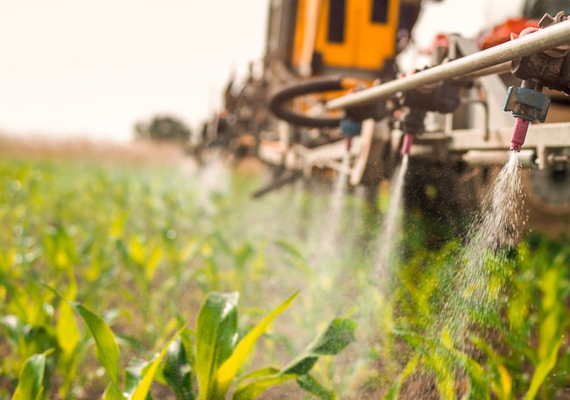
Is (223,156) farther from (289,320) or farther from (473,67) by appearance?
(473,67)

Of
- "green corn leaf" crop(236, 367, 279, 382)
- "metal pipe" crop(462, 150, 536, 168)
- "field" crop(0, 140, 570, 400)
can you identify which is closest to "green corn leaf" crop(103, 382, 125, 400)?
"field" crop(0, 140, 570, 400)

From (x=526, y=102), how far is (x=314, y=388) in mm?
939

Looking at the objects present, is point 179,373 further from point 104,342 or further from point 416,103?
point 416,103

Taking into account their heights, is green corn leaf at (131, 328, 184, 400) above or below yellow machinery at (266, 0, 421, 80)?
below

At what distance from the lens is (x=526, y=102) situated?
122 cm

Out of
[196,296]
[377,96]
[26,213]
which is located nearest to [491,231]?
[377,96]

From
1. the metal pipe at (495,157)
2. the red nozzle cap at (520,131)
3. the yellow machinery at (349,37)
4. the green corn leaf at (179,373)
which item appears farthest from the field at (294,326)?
the yellow machinery at (349,37)

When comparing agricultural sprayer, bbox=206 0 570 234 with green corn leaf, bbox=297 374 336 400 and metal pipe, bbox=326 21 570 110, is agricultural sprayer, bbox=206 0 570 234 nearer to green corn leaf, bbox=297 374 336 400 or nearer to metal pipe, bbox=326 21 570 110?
metal pipe, bbox=326 21 570 110

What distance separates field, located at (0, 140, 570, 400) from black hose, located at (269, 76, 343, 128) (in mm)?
704

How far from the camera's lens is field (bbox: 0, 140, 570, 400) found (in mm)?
1450

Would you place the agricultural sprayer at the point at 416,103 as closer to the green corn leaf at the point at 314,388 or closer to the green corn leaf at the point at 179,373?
the green corn leaf at the point at 314,388

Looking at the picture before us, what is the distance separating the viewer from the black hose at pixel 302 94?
8.82 ft

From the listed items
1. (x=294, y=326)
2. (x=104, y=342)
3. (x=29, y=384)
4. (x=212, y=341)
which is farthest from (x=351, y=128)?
(x=29, y=384)

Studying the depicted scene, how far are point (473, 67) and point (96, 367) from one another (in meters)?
2.31
